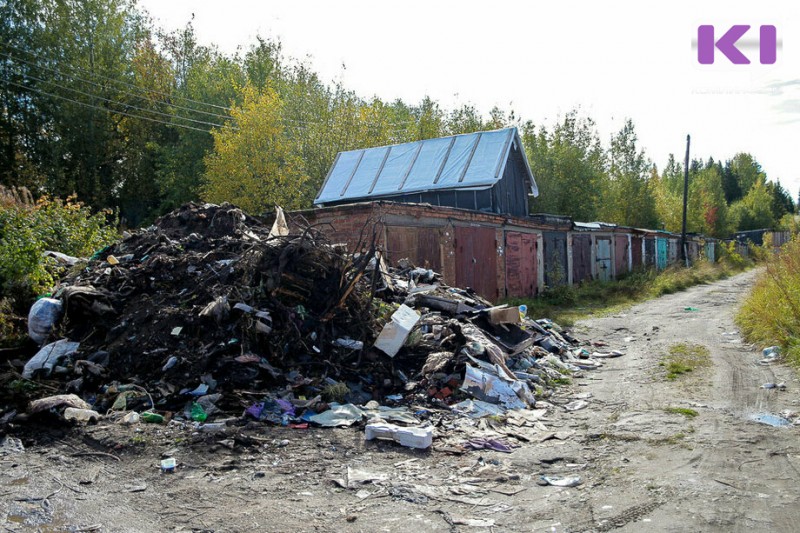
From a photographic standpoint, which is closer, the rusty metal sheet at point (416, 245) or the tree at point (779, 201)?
the rusty metal sheet at point (416, 245)

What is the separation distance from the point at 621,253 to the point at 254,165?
665 inches

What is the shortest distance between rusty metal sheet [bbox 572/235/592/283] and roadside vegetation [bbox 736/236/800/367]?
10154mm

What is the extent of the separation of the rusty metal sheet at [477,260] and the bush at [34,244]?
828 cm

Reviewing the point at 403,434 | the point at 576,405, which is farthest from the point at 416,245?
the point at 403,434

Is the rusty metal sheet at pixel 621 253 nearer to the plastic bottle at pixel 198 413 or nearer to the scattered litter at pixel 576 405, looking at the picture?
the scattered litter at pixel 576 405

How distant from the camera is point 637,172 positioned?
39.5m

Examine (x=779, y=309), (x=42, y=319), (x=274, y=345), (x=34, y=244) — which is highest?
(x=34, y=244)

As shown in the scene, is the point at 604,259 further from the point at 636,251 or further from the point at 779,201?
the point at 779,201

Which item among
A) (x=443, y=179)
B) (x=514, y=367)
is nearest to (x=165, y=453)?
(x=514, y=367)

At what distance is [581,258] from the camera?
865 inches

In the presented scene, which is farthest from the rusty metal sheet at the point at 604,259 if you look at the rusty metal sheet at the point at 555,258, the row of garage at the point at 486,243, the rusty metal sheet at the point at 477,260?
the rusty metal sheet at the point at 477,260

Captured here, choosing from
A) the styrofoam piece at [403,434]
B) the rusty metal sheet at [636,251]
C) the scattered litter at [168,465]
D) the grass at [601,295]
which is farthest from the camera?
the rusty metal sheet at [636,251]

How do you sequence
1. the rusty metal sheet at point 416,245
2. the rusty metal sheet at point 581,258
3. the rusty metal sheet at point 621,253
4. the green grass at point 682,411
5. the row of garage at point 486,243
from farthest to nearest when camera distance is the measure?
the rusty metal sheet at point 621,253 → the rusty metal sheet at point 581,258 → the rusty metal sheet at point 416,245 → the row of garage at point 486,243 → the green grass at point 682,411

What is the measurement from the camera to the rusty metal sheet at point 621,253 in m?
25.2
